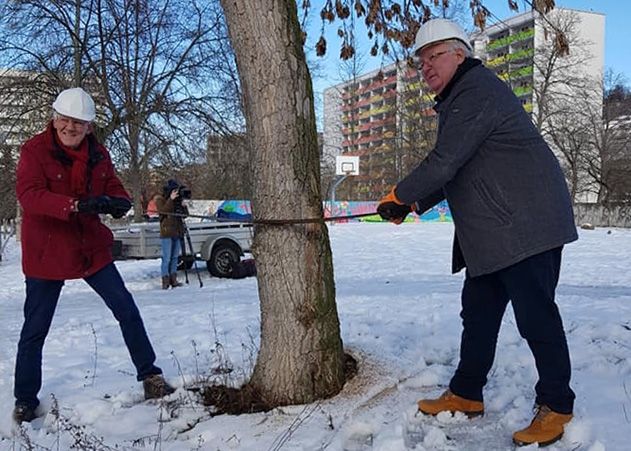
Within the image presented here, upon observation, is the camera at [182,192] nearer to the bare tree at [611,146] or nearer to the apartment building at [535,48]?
the apartment building at [535,48]

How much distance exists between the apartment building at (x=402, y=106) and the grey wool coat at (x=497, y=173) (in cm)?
2713

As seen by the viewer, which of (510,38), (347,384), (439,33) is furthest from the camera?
(510,38)

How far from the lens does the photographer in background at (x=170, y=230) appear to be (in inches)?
413

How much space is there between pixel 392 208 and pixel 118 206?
1624 mm

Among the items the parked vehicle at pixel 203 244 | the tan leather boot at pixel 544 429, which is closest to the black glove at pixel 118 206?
the tan leather boot at pixel 544 429

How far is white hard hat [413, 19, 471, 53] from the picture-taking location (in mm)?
2961

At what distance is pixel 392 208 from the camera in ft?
10.1

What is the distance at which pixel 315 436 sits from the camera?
9.55ft

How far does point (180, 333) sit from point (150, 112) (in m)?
16.5

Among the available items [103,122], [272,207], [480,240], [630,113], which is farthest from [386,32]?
[630,113]

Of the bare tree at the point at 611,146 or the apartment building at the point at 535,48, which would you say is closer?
the apartment building at the point at 535,48

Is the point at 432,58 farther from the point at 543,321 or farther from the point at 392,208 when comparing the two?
the point at 543,321

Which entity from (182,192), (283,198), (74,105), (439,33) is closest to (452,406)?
(283,198)

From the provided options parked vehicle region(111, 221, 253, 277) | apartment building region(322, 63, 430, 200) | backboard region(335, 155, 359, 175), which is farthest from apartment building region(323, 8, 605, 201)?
parked vehicle region(111, 221, 253, 277)
